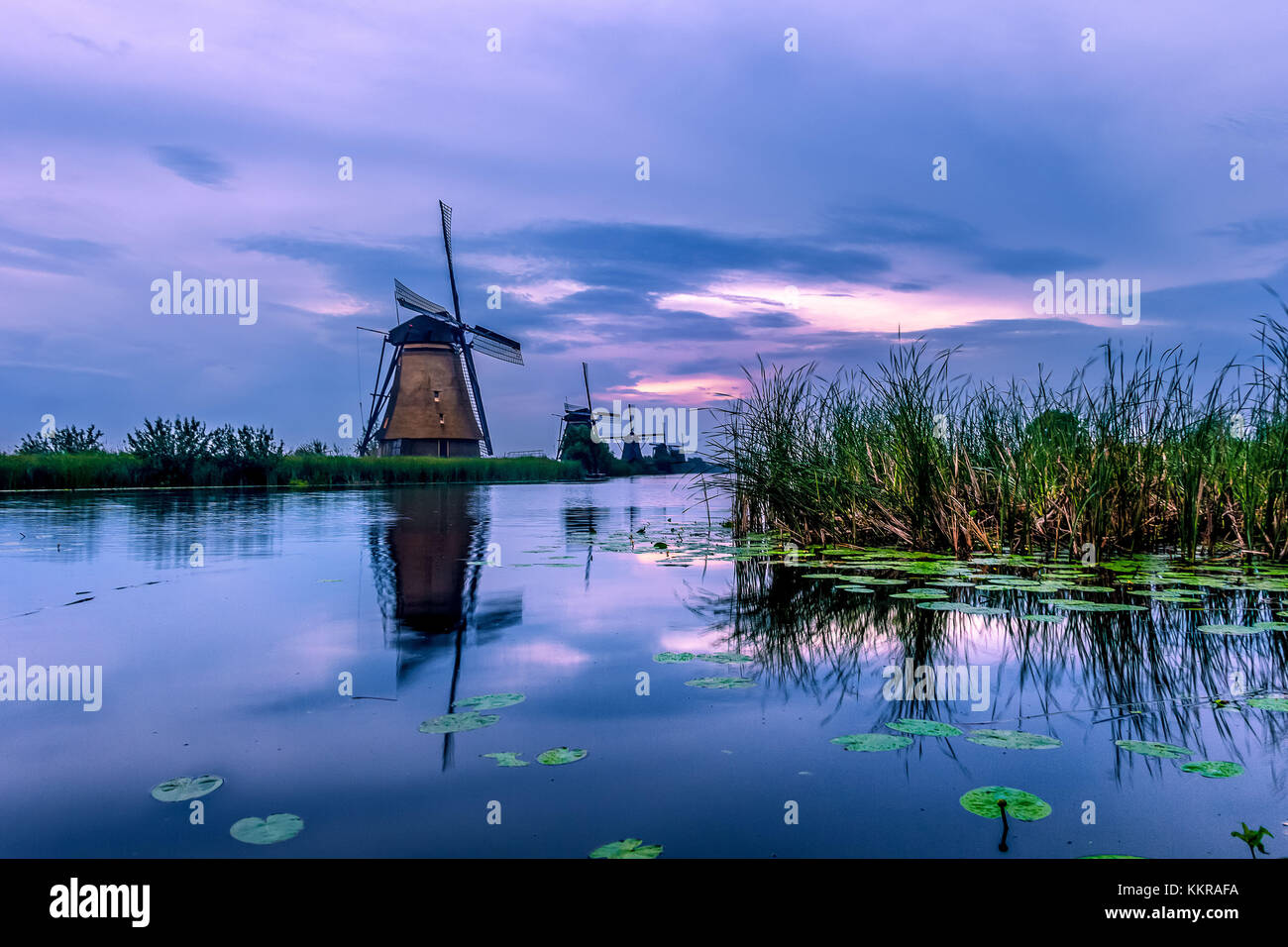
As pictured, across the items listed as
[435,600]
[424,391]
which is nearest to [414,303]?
[424,391]

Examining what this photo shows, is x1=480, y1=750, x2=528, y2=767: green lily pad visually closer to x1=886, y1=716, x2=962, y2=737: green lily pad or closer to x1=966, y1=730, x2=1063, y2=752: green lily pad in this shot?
x1=886, y1=716, x2=962, y2=737: green lily pad

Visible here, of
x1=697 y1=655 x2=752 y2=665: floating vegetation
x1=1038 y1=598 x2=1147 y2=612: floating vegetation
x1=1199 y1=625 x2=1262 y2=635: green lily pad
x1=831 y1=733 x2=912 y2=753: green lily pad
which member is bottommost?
x1=697 y1=655 x2=752 y2=665: floating vegetation

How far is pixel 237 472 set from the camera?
2594cm

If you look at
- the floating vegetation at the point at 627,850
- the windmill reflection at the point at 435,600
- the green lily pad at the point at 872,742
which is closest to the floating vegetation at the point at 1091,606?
the green lily pad at the point at 872,742

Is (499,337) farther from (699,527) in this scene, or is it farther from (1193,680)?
(1193,680)

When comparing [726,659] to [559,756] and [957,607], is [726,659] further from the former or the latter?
[957,607]

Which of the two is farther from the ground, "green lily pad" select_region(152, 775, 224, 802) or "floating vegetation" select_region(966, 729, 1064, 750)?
"floating vegetation" select_region(966, 729, 1064, 750)

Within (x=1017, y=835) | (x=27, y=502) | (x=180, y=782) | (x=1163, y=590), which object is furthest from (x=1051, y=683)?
(x=27, y=502)

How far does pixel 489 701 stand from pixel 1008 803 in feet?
5.97

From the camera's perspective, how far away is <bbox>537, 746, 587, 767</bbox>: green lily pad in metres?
2.30

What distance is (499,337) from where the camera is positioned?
41938 millimetres

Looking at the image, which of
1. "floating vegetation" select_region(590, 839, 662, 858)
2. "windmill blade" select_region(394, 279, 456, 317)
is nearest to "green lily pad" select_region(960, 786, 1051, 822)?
"floating vegetation" select_region(590, 839, 662, 858)

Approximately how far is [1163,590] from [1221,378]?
8.75 feet

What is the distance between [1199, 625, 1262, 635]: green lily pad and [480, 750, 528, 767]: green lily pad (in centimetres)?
366
